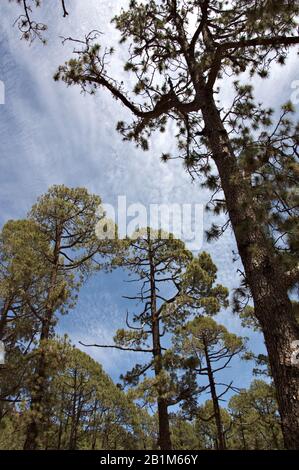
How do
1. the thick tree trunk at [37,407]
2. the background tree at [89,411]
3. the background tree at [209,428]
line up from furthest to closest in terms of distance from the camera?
the background tree at [209,428], the background tree at [89,411], the thick tree trunk at [37,407]

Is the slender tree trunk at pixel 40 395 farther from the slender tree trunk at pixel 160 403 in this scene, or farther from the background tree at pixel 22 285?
the slender tree trunk at pixel 160 403

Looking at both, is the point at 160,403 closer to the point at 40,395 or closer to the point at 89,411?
the point at 40,395

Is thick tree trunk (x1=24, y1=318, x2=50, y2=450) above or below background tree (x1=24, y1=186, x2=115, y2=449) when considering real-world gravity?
below

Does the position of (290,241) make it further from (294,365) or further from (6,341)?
(6,341)

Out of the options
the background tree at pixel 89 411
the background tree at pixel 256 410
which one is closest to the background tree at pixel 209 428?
the background tree at pixel 256 410

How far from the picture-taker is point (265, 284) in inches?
131

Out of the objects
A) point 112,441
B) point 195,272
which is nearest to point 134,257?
point 195,272

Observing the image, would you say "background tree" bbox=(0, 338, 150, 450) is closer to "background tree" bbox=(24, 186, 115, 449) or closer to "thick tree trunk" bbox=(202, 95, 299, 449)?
"background tree" bbox=(24, 186, 115, 449)

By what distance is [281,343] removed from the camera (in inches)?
116

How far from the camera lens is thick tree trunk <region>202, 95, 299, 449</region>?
276cm

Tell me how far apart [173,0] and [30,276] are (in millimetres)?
7792

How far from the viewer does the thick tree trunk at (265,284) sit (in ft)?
9.06

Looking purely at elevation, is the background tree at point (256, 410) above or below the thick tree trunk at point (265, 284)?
above

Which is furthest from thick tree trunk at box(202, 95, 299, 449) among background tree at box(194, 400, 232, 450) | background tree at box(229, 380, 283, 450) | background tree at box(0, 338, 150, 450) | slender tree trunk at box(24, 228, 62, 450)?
background tree at box(194, 400, 232, 450)
